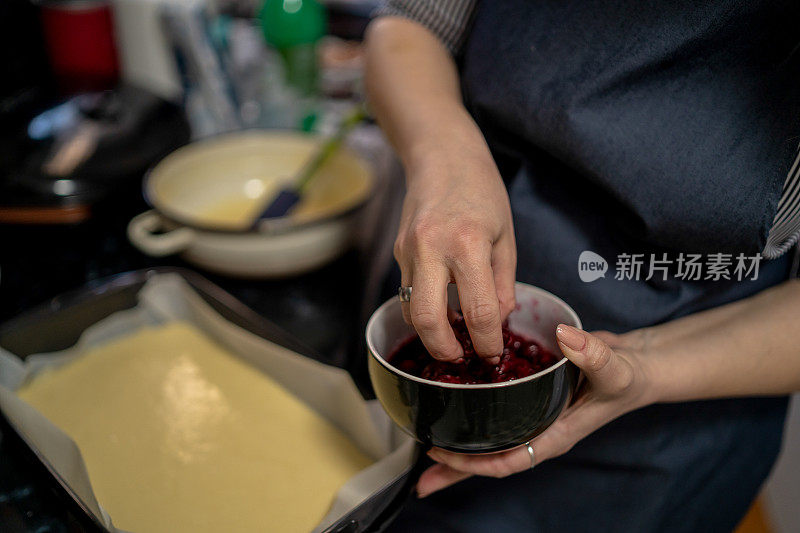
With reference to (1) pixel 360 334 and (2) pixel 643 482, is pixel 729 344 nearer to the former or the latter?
(2) pixel 643 482

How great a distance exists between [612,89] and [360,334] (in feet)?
1.84

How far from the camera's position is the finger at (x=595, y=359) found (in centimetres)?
59

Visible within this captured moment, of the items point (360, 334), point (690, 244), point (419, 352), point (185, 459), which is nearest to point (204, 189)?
point (360, 334)

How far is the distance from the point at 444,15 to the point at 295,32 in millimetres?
725

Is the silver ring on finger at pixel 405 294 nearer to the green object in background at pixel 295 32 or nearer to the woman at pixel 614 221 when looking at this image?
the woman at pixel 614 221

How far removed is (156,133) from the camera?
136 cm

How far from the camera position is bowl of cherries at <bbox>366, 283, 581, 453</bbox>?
576 mm

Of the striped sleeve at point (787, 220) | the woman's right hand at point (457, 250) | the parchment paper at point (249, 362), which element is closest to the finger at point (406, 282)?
the woman's right hand at point (457, 250)

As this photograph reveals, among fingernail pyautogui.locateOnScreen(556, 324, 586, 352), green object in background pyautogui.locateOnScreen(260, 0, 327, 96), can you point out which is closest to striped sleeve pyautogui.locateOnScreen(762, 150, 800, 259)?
fingernail pyautogui.locateOnScreen(556, 324, 586, 352)

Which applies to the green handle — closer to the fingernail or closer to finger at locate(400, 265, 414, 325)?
finger at locate(400, 265, 414, 325)

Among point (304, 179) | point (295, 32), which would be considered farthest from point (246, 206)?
point (295, 32)

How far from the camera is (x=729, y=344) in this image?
0.76m

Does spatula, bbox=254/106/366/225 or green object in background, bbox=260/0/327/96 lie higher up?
green object in background, bbox=260/0/327/96

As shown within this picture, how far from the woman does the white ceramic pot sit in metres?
0.28
